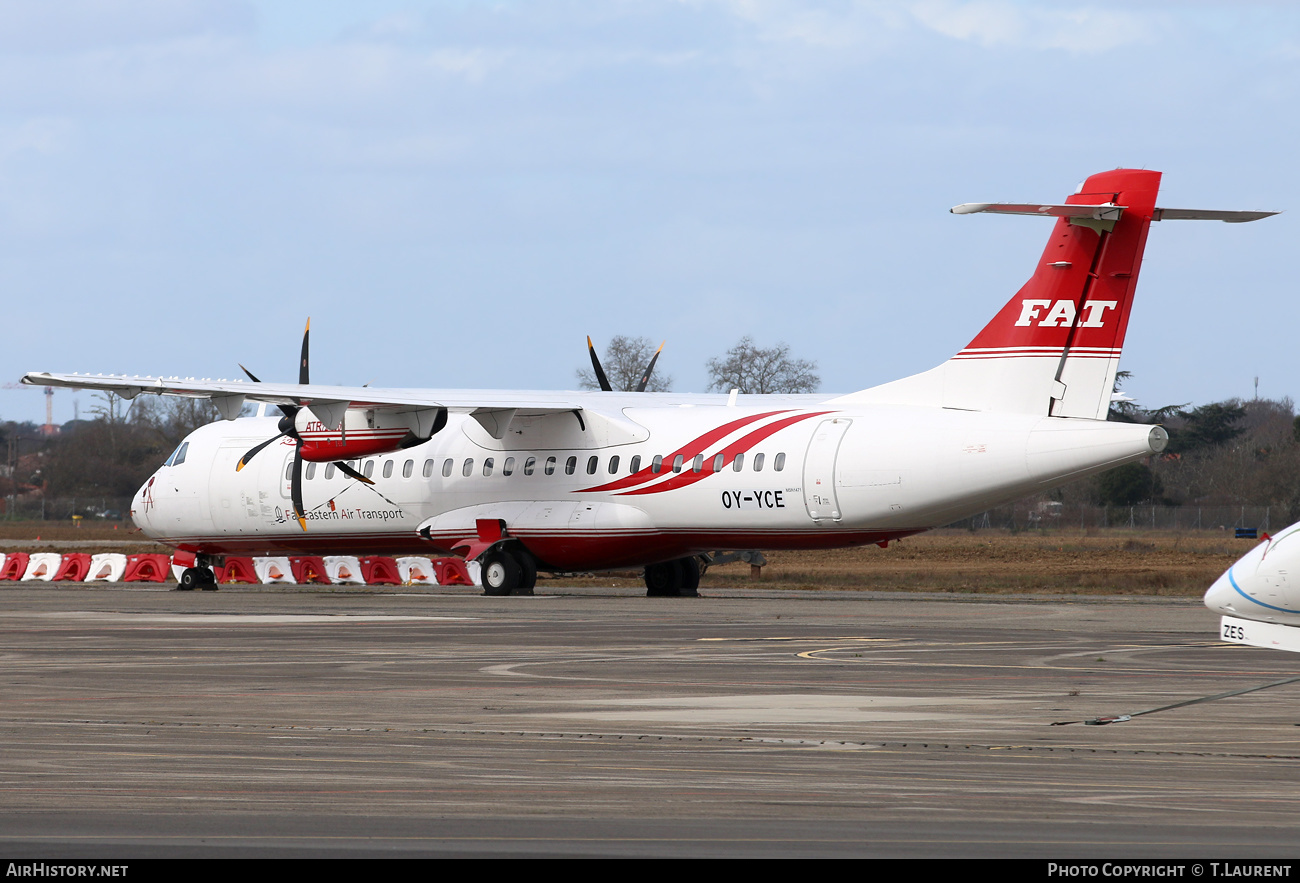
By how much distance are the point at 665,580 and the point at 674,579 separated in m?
0.18

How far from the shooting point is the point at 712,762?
9867 mm

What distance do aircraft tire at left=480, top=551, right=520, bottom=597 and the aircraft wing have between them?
2.79 meters

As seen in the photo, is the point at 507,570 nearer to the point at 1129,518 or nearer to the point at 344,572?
the point at 344,572

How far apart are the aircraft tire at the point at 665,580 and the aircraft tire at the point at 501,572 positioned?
8.79 ft

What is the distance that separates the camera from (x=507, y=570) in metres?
32.0

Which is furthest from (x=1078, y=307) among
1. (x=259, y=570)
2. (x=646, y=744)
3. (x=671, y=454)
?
(x=259, y=570)

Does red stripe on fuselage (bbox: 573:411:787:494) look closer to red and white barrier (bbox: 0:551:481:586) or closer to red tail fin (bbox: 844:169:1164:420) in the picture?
red tail fin (bbox: 844:169:1164:420)

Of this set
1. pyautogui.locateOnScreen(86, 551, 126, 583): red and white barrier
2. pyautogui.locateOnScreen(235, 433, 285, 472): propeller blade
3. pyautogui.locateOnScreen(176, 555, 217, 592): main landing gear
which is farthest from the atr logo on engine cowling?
pyautogui.locateOnScreen(86, 551, 126, 583): red and white barrier

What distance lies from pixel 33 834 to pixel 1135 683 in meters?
9.74

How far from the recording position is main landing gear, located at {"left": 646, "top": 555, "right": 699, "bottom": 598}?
32.8 meters

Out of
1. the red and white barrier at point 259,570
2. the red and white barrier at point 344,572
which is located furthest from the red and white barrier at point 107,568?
the red and white barrier at point 344,572

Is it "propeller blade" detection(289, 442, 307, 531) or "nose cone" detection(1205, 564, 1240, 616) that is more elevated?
"propeller blade" detection(289, 442, 307, 531)

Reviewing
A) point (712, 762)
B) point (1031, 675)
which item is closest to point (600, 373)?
point (1031, 675)

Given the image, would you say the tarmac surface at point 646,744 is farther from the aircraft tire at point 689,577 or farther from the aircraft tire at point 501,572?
the aircraft tire at point 689,577
